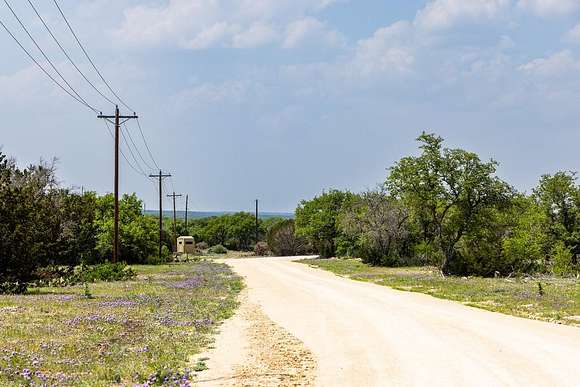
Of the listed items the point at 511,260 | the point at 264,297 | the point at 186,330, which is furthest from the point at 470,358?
the point at 511,260

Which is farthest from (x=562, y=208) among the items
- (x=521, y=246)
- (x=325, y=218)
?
(x=325, y=218)

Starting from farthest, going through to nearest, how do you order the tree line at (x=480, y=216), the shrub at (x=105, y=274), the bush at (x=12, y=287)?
the tree line at (x=480, y=216)
the shrub at (x=105, y=274)
the bush at (x=12, y=287)

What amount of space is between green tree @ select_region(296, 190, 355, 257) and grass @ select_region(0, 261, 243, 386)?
51.4 meters

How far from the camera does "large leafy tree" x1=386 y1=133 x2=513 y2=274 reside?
4081cm

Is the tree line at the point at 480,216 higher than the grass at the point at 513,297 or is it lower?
higher

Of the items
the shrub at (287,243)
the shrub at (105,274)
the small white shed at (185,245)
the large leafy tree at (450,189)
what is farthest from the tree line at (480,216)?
the small white shed at (185,245)

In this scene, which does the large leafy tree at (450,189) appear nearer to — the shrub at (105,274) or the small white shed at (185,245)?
the shrub at (105,274)

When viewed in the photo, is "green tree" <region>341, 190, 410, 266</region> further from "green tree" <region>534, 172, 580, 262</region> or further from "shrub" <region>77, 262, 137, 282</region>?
"shrub" <region>77, 262, 137, 282</region>

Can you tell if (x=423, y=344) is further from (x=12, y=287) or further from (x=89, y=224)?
(x=89, y=224)

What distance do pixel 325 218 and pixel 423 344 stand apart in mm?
61889

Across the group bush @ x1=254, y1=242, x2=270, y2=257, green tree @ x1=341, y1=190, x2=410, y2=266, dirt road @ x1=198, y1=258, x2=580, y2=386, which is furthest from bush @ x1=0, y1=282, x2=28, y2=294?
bush @ x1=254, y1=242, x2=270, y2=257

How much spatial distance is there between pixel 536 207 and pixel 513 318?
127ft

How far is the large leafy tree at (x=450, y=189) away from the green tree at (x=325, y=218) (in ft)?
101

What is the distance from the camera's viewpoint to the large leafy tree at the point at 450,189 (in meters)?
40.8
